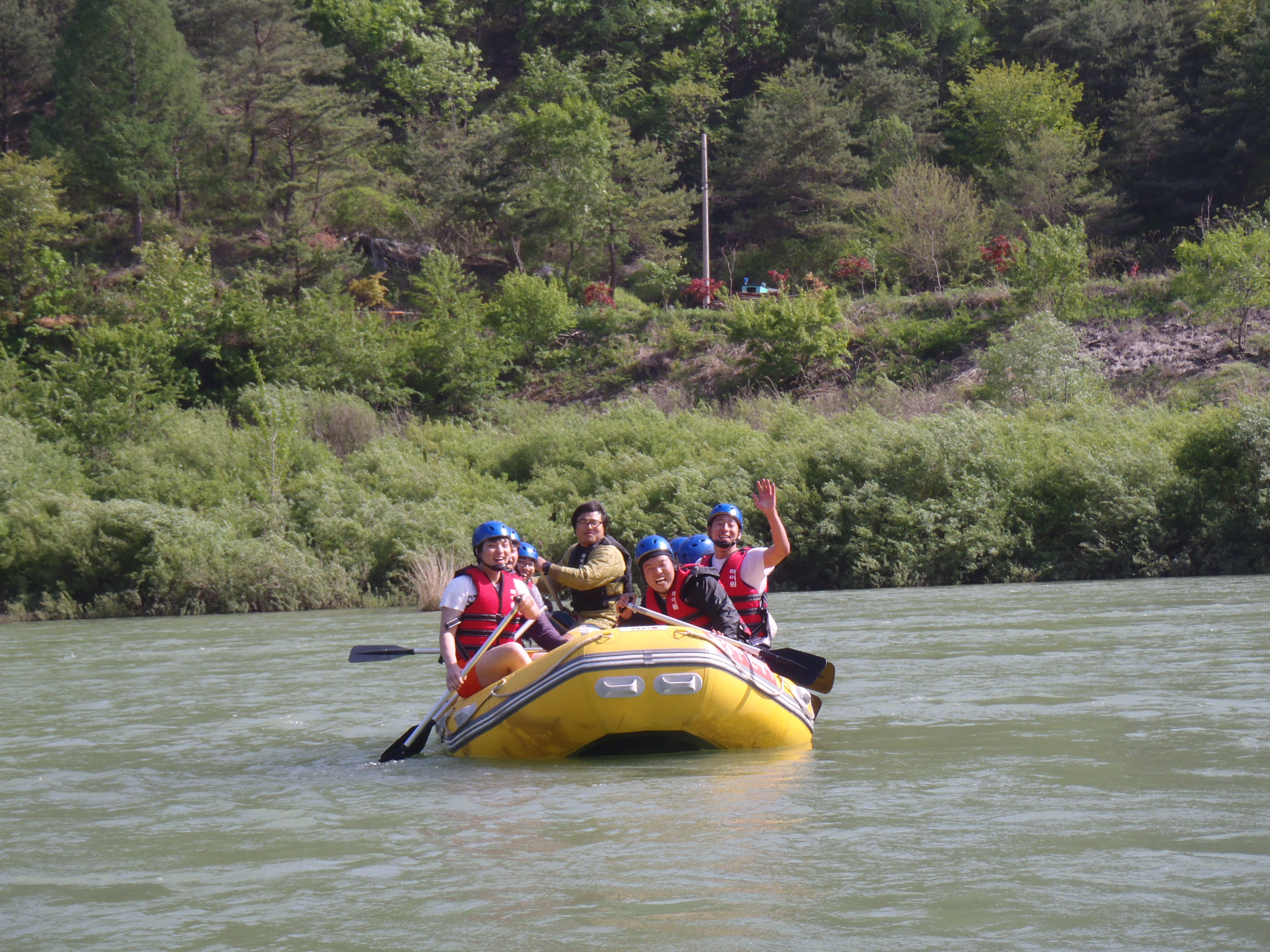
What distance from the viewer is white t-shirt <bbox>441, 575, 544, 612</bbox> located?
8.16 metres

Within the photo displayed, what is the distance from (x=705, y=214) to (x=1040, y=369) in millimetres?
18465

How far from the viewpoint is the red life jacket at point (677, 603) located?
830 centimetres

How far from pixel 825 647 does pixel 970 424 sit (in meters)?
11.9

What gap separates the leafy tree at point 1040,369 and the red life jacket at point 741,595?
68.3 ft

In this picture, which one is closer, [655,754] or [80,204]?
[655,754]

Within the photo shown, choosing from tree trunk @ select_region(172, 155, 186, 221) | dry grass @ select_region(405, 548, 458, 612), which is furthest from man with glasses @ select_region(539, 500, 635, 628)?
tree trunk @ select_region(172, 155, 186, 221)

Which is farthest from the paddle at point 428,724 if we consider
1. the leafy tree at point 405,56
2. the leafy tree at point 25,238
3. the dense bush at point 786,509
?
the leafy tree at point 405,56

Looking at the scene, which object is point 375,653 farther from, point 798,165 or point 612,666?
point 798,165

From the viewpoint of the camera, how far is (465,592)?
324 inches

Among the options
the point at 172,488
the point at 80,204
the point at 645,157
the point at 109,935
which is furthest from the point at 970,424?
the point at 80,204

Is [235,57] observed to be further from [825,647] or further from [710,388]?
[825,647]

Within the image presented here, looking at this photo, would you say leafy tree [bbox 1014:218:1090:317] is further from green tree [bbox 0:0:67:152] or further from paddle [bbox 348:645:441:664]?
green tree [bbox 0:0:67:152]

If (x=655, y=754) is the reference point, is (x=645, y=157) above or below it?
above

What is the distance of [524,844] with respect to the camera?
5840mm
